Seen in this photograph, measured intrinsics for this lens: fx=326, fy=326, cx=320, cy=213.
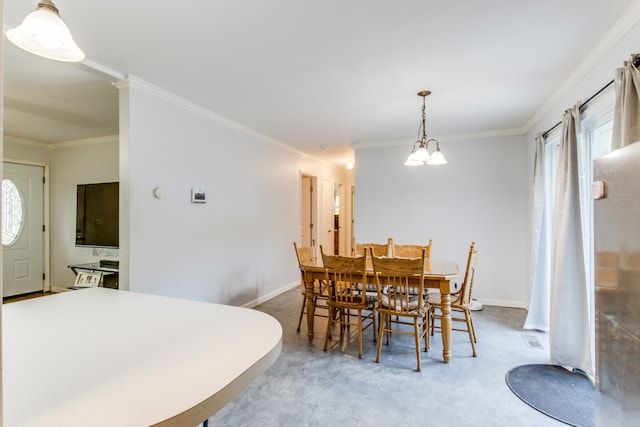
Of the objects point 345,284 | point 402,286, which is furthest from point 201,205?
point 402,286

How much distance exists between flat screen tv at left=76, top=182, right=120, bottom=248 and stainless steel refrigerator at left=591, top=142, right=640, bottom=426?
468 centimetres

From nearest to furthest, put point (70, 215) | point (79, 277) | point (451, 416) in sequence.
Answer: point (451, 416), point (79, 277), point (70, 215)

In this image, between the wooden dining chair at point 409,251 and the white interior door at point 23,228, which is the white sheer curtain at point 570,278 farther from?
the white interior door at point 23,228

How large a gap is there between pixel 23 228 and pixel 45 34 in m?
5.20

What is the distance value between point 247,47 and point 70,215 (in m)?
4.54

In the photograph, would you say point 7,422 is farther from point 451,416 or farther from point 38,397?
point 451,416

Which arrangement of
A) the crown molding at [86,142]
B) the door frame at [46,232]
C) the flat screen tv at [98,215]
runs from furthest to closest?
the door frame at [46,232] < the crown molding at [86,142] < the flat screen tv at [98,215]

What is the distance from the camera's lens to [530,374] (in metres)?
2.56

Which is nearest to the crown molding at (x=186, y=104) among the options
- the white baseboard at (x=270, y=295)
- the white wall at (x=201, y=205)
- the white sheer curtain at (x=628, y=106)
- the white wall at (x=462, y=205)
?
the white wall at (x=201, y=205)

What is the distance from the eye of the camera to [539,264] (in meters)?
3.51

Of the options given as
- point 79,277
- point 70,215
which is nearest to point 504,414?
point 79,277

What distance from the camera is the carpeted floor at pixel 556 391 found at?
206cm

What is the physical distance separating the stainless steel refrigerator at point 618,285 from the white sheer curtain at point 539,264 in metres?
2.56

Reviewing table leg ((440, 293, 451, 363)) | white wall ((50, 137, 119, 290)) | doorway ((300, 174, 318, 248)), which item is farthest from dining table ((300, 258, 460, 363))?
white wall ((50, 137, 119, 290))
